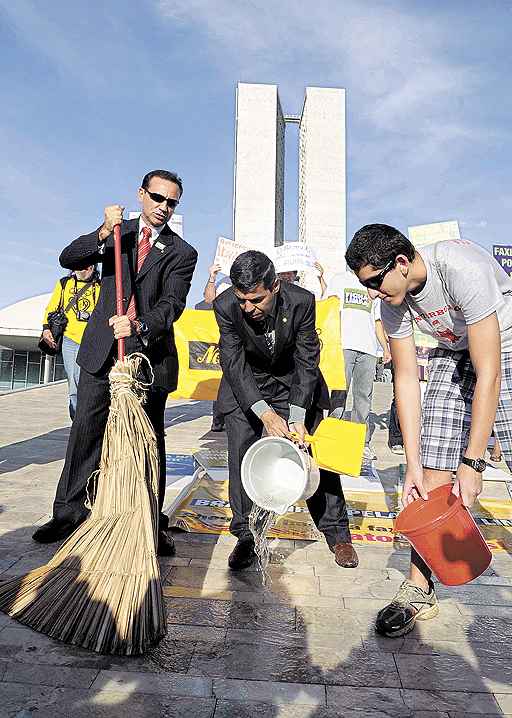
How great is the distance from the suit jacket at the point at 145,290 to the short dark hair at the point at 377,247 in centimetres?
120

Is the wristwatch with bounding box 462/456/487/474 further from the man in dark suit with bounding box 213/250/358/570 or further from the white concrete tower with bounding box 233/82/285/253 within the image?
the white concrete tower with bounding box 233/82/285/253

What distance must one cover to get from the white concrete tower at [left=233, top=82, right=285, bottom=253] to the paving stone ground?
33.3 metres

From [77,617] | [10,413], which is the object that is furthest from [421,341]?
[77,617]

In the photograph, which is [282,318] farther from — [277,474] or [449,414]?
[449,414]

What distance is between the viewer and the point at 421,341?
10406mm

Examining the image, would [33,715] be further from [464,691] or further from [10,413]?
[10,413]

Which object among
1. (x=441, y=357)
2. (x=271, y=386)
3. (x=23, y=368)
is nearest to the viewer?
(x=441, y=357)

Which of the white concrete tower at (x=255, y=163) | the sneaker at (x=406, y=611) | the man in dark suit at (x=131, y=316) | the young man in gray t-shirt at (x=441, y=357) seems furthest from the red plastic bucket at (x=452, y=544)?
the white concrete tower at (x=255, y=163)

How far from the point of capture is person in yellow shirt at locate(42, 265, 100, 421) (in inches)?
214

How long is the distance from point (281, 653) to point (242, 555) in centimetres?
97

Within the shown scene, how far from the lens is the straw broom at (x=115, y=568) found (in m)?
2.26

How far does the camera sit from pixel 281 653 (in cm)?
225

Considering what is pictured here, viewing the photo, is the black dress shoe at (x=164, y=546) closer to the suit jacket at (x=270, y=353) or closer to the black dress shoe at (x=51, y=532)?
the black dress shoe at (x=51, y=532)

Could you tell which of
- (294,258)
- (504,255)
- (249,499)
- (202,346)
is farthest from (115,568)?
(504,255)
